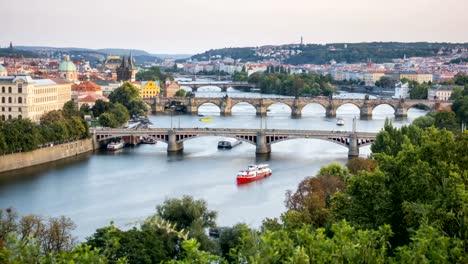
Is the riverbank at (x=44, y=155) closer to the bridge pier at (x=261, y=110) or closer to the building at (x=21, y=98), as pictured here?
the building at (x=21, y=98)

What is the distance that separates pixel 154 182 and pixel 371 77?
5591 centimetres

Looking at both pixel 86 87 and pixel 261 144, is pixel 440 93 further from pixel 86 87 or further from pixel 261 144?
pixel 261 144

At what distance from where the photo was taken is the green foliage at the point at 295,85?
5663cm

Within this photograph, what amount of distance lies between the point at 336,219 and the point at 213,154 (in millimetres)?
15335

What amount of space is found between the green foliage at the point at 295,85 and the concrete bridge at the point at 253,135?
1107 inches

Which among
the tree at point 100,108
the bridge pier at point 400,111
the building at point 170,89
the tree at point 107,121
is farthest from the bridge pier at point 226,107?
the tree at point 107,121

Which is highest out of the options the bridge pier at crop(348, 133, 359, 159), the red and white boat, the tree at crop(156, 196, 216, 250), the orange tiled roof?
the orange tiled roof

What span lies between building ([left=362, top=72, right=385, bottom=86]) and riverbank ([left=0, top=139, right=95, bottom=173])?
161ft

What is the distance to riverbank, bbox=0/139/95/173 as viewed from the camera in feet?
73.2

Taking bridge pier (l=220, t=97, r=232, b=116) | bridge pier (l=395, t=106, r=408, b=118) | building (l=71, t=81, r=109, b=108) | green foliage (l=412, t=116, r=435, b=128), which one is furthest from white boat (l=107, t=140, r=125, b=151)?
bridge pier (l=395, t=106, r=408, b=118)

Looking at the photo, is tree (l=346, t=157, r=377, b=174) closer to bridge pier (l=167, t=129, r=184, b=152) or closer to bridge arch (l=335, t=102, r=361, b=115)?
bridge pier (l=167, t=129, r=184, b=152)

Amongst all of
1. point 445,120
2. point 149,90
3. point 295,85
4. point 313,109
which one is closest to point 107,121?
point 445,120

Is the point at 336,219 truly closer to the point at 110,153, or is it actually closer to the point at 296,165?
the point at 296,165

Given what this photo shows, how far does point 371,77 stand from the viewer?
7512cm
